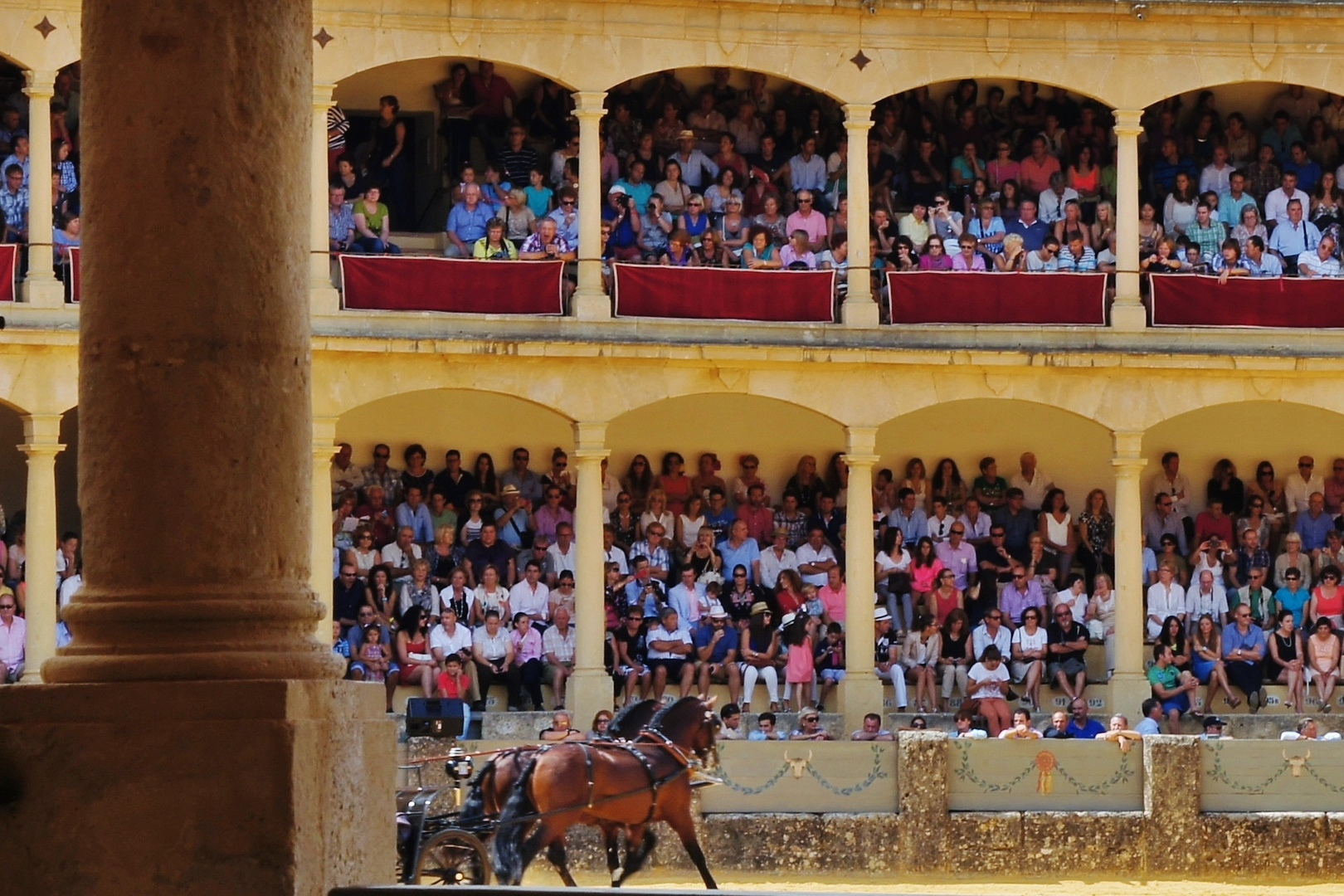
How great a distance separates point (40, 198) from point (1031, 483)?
9771 mm

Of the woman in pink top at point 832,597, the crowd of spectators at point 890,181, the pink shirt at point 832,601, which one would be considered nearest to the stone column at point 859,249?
the crowd of spectators at point 890,181

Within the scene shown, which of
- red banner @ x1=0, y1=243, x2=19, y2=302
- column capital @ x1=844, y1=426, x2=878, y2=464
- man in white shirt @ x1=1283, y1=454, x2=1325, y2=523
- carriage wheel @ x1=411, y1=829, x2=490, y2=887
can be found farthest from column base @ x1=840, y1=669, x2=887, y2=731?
red banner @ x1=0, y1=243, x2=19, y2=302

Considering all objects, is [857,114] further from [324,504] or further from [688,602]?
[324,504]

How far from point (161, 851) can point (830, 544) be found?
56.6 feet

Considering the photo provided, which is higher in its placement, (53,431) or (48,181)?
(48,181)

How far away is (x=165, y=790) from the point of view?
5375mm

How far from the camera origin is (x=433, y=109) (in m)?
23.7

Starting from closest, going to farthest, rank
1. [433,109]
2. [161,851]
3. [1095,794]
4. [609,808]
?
[161,851], [609,808], [1095,794], [433,109]

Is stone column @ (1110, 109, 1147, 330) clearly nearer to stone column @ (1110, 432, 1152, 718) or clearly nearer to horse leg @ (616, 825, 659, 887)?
stone column @ (1110, 432, 1152, 718)

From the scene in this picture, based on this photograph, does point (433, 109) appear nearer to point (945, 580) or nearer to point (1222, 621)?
point (945, 580)

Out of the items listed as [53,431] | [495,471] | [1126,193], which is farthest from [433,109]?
[1126,193]

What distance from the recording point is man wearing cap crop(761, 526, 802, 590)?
2144cm

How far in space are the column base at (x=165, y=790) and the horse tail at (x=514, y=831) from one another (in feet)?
28.2

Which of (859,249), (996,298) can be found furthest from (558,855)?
(996,298)
